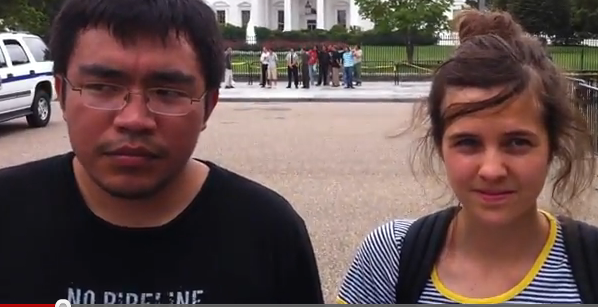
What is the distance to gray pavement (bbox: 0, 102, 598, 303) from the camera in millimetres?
8289

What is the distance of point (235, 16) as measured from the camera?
10412 centimetres

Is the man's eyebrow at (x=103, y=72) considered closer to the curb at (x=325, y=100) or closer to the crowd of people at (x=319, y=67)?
the curb at (x=325, y=100)

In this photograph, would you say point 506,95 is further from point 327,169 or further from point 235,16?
point 235,16

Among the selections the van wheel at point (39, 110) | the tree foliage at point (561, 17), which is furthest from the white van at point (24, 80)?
the tree foliage at point (561, 17)

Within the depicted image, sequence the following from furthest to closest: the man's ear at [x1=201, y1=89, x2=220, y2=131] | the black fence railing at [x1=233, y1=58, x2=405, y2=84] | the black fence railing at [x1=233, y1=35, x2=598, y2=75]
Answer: the black fence railing at [x1=233, y1=35, x2=598, y2=75], the black fence railing at [x1=233, y1=58, x2=405, y2=84], the man's ear at [x1=201, y1=89, x2=220, y2=131]

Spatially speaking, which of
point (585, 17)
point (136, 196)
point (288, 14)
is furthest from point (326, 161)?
point (288, 14)

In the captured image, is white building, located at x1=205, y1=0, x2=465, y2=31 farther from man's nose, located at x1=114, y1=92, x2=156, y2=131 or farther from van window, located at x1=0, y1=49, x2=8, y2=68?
man's nose, located at x1=114, y1=92, x2=156, y2=131

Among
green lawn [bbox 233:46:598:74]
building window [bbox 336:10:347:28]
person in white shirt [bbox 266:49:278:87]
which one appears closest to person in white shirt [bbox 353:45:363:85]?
green lawn [bbox 233:46:598:74]

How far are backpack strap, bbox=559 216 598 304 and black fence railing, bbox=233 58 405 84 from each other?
32153mm

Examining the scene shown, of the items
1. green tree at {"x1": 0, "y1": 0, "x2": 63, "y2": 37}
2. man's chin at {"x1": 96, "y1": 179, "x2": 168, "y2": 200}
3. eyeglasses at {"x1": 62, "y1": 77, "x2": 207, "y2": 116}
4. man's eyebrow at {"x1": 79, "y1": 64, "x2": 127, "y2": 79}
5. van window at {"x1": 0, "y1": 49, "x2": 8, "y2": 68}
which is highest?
green tree at {"x1": 0, "y1": 0, "x2": 63, "y2": 37}

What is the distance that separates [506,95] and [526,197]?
256 mm

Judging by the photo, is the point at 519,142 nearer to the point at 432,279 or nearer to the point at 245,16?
the point at 432,279

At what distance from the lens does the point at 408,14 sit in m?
→ 44.5

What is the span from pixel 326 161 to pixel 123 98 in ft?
36.7
